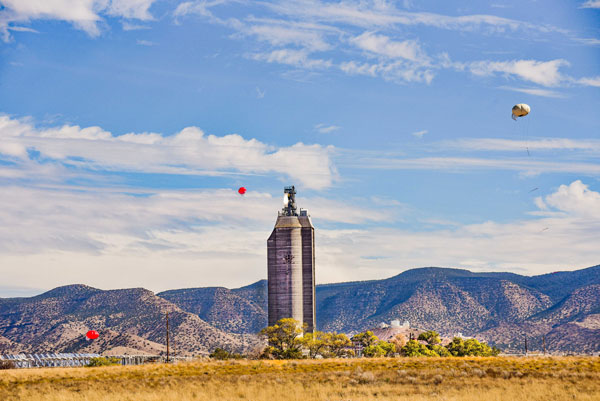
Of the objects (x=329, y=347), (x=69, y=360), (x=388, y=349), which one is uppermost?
(x=329, y=347)

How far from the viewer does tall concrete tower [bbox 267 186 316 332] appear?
158375 millimetres

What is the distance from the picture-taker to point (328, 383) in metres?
46.1

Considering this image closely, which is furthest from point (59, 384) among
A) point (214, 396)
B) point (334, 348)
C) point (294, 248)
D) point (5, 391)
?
point (294, 248)

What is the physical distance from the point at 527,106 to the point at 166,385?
41214 mm

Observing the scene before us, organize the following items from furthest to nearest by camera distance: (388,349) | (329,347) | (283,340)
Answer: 1. (388,349)
2. (329,347)
3. (283,340)

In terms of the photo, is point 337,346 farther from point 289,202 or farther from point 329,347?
point 289,202

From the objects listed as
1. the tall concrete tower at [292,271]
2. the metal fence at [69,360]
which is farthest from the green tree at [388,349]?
the metal fence at [69,360]

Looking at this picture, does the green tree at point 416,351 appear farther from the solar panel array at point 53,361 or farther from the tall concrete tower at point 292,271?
the solar panel array at point 53,361

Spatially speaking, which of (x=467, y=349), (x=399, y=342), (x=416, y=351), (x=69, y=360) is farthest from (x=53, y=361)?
(x=467, y=349)

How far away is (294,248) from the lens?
159750 mm

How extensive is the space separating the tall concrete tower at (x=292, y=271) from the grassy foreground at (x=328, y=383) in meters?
92.9

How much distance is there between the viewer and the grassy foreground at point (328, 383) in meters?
39.5

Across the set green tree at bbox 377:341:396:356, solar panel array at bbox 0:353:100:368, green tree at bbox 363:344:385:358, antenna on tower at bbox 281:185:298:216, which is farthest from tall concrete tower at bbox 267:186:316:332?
solar panel array at bbox 0:353:100:368

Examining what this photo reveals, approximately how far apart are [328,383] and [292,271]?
371 feet
